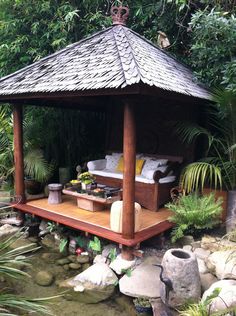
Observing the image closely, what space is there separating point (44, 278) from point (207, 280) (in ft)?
7.10

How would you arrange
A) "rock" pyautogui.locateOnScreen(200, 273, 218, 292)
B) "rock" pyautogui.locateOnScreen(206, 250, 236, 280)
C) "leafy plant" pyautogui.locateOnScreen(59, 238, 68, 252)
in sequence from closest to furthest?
"rock" pyautogui.locateOnScreen(206, 250, 236, 280) → "rock" pyautogui.locateOnScreen(200, 273, 218, 292) → "leafy plant" pyautogui.locateOnScreen(59, 238, 68, 252)

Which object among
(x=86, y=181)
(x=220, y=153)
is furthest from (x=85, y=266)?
(x=220, y=153)

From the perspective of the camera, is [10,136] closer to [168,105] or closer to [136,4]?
[168,105]

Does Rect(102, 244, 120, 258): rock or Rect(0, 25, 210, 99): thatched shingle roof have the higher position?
Rect(0, 25, 210, 99): thatched shingle roof

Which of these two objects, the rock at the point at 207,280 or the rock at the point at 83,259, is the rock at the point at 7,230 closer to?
the rock at the point at 83,259

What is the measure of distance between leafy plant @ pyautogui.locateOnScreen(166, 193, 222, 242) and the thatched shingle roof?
1626mm

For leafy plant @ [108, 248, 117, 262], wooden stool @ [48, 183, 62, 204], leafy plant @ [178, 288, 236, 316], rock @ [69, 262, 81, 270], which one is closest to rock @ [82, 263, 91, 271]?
rock @ [69, 262, 81, 270]

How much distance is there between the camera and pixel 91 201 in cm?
541

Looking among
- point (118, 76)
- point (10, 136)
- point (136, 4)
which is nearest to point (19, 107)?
point (10, 136)

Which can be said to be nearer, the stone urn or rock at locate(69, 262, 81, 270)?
the stone urn

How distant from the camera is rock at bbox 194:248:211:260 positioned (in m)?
4.07

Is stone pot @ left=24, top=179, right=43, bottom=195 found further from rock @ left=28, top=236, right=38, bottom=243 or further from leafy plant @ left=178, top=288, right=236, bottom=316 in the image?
leafy plant @ left=178, top=288, right=236, bottom=316

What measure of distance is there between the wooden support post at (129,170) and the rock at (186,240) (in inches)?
34.3

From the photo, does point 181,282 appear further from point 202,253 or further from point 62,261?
point 62,261
